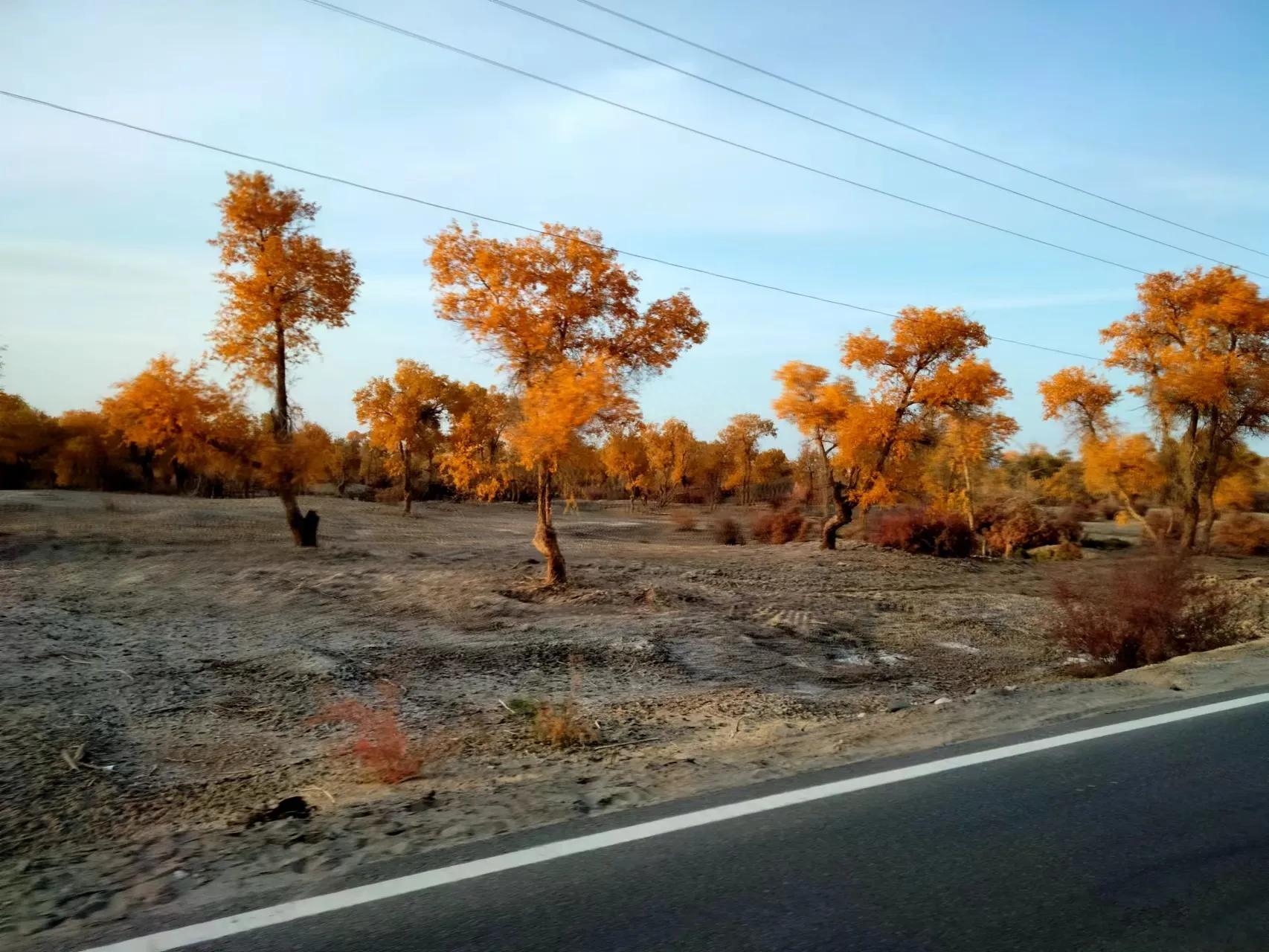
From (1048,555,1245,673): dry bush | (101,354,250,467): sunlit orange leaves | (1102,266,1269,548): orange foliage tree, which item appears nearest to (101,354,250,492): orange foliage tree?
(101,354,250,467): sunlit orange leaves

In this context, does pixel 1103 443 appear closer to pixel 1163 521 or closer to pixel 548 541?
pixel 1163 521

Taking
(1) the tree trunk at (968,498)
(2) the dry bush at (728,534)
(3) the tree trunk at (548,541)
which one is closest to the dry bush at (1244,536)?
(1) the tree trunk at (968,498)

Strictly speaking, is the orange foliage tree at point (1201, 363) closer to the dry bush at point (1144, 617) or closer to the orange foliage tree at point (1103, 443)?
the orange foliage tree at point (1103, 443)

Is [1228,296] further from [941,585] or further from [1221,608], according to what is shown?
[1221,608]

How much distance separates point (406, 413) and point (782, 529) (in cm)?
2107

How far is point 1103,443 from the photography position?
116 ft

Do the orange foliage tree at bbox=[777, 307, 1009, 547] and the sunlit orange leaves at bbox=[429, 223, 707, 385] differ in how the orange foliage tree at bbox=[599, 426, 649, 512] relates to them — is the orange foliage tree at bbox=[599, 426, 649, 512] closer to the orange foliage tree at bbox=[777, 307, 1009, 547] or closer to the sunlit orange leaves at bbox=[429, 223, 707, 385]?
the orange foliage tree at bbox=[777, 307, 1009, 547]

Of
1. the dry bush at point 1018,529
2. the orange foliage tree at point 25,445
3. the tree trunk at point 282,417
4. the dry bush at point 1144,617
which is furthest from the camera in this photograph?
the orange foliage tree at point 25,445

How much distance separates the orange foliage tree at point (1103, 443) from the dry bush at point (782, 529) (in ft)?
36.4

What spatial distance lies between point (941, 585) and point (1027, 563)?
9.95 metres

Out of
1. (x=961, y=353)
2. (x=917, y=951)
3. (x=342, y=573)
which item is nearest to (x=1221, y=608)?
(x=917, y=951)

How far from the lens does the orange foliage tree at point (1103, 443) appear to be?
3447 cm

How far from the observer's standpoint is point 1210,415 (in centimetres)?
3139

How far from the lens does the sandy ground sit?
5062 millimetres
